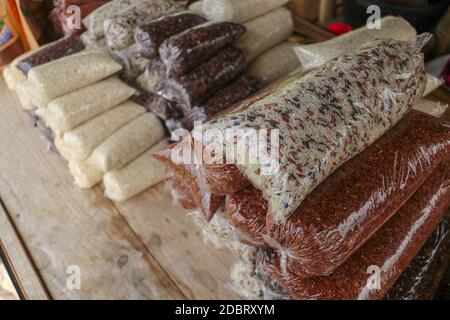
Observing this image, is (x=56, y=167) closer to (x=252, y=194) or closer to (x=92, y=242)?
(x=92, y=242)

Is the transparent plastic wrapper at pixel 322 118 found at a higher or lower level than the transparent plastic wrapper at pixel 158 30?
lower

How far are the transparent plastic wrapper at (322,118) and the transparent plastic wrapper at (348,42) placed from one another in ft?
1.24

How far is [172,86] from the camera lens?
149 centimetres

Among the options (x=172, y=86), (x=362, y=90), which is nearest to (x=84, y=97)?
(x=172, y=86)

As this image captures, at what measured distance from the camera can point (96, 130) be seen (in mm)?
1482

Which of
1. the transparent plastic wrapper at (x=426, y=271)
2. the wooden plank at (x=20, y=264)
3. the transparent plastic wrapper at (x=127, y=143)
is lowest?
the transparent plastic wrapper at (x=426, y=271)

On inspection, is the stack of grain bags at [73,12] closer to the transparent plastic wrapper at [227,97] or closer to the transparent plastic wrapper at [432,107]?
the transparent plastic wrapper at [227,97]

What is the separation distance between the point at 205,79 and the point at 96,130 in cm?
44

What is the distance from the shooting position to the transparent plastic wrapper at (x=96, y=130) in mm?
1448

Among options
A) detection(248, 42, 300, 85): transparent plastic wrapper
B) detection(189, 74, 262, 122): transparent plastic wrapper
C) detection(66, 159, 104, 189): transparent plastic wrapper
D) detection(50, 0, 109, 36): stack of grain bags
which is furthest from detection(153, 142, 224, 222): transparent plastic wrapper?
detection(50, 0, 109, 36): stack of grain bags

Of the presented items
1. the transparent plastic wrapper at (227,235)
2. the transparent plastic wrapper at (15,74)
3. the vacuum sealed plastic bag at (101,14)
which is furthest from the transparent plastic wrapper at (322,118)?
the transparent plastic wrapper at (15,74)

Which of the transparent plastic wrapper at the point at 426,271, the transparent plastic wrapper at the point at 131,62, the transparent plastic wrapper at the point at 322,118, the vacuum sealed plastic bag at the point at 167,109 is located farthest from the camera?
the transparent plastic wrapper at the point at 131,62

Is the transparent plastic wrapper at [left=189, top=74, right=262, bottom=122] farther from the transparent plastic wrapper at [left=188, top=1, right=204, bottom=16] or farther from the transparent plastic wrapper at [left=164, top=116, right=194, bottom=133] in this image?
the transparent plastic wrapper at [left=188, top=1, right=204, bottom=16]
